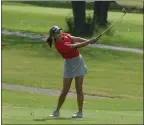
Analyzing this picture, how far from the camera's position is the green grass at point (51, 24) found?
138 ft

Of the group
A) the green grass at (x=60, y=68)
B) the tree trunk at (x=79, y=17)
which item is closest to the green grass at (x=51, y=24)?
the tree trunk at (x=79, y=17)

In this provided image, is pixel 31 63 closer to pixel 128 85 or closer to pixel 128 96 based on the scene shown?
pixel 128 85

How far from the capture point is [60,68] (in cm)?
2792

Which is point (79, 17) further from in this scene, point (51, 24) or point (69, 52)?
point (69, 52)

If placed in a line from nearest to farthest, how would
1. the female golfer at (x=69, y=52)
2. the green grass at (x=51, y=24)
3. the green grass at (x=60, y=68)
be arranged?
the female golfer at (x=69, y=52), the green grass at (x=60, y=68), the green grass at (x=51, y=24)

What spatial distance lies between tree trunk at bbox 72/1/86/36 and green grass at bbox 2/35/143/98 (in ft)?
13.0

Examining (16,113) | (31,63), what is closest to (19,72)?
(31,63)

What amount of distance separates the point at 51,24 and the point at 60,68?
22.8 metres

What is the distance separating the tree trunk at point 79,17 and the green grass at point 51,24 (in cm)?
159

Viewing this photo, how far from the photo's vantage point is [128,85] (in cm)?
2342

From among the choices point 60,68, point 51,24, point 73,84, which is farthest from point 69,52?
point 51,24

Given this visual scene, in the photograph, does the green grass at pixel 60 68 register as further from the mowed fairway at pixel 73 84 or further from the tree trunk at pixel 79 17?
the tree trunk at pixel 79 17

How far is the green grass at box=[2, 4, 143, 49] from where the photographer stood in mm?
42188

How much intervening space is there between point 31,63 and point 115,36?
52.3 ft
